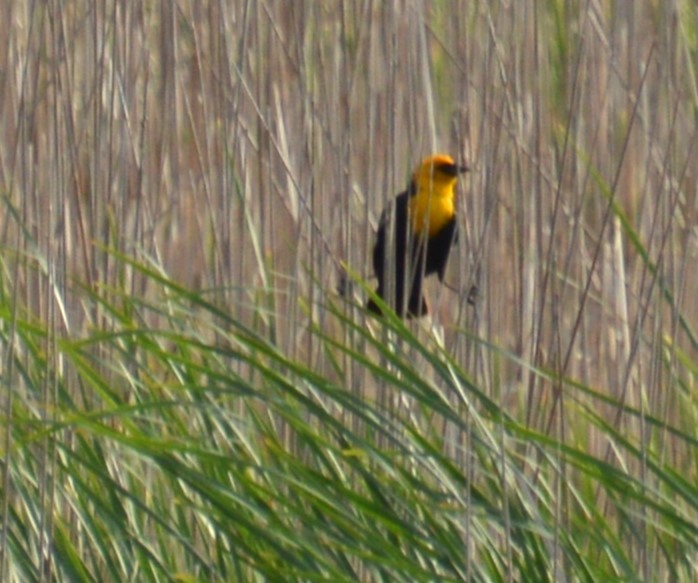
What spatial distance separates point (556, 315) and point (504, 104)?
8.9 inches

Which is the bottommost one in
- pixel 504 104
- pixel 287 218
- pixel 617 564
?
pixel 617 564

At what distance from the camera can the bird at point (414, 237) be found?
58.2 inches

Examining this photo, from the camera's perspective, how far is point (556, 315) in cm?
139

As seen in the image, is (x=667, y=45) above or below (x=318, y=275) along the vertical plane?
above

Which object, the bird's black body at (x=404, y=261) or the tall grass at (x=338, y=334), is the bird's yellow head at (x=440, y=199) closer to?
the bird's black body at (x=404, y=261)

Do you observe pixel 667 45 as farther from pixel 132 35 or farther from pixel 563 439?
pixel 132 35

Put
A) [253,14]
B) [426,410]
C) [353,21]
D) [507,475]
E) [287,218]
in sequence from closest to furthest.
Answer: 1. [507,475]
2. [426,410]
3. [253,14]
4. [353,21]
5. [287,218]

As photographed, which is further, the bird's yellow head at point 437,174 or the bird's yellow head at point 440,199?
the bird's yellow head at point 440,199

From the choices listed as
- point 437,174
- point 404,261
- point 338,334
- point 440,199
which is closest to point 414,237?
point 437,174

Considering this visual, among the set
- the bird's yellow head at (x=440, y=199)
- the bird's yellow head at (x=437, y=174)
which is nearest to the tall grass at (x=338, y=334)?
the bird's yellow head at (x=437, y=174)

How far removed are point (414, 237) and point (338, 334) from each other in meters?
0.54

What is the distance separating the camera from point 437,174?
2496 mm

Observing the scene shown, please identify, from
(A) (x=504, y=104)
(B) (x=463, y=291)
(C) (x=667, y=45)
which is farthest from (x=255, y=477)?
(C) (x=667, y=45)

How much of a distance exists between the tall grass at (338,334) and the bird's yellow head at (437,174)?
30 mm
